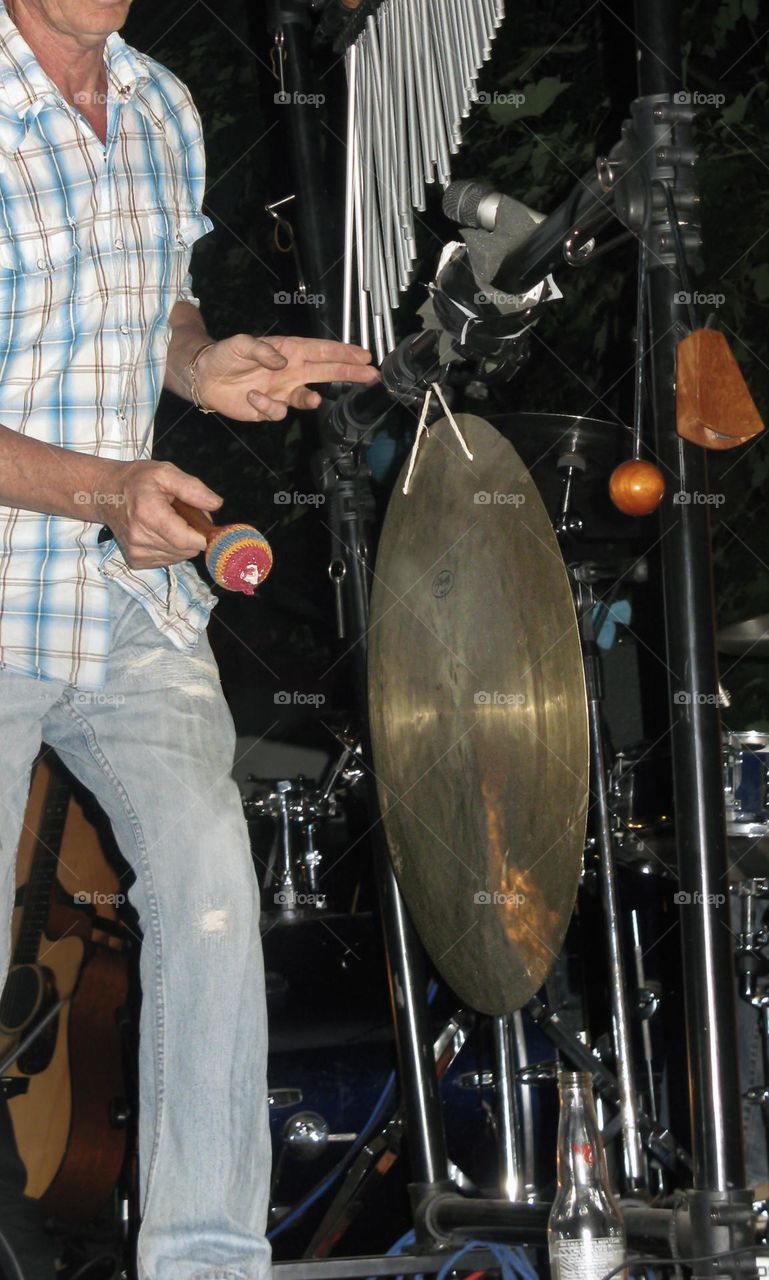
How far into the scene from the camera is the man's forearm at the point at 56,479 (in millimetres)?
1404

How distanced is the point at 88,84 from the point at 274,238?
923mm

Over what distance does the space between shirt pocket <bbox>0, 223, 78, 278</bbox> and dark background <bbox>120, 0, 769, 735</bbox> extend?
46.4 inches

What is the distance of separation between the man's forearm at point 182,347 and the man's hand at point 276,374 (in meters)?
0.04

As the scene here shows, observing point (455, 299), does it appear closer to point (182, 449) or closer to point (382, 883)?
point (382, 883)

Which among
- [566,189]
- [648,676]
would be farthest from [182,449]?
[648,676]

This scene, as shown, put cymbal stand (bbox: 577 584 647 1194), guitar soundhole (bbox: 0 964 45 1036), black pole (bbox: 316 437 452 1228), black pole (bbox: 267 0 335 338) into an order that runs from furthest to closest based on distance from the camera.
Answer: guitar soundhole (bbox: 0 964 45 1036) → cymbal stand (bbox: 577 584 647 1194) → black pole (bbox: 267 0 335 338) → black pole (bbox: 316 437 452 1228)

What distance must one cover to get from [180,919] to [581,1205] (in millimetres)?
545

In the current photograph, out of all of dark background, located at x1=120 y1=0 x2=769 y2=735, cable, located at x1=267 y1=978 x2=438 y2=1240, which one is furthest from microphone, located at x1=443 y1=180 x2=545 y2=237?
cable, located at x1=267 y1=978 x2=438 y2=1240

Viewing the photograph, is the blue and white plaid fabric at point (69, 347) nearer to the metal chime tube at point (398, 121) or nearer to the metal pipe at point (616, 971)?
the metal chime tube at point (398, 121)

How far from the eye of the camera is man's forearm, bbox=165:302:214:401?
170cm

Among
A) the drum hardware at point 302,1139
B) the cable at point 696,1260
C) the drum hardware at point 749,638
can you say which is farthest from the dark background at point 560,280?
the cable at point 696,1260

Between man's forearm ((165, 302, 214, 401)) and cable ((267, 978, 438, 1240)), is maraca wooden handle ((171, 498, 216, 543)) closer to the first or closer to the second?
man's forearm ((165, 302, 214, 401))

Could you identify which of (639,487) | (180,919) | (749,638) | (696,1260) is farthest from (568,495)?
(696,1260)

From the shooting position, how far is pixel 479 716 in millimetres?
2002
